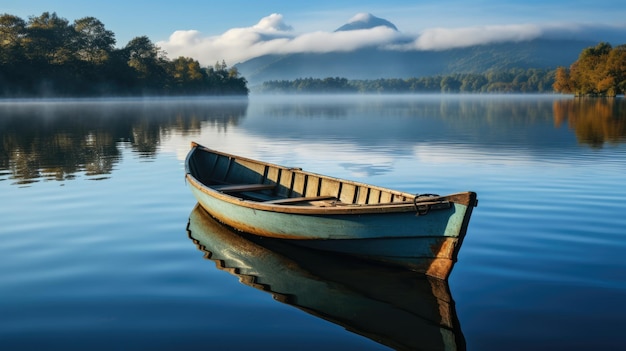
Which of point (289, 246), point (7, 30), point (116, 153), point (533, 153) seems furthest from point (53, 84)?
point (289, 246)

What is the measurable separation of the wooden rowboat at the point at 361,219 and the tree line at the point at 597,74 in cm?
14733

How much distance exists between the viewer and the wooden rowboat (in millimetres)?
10156

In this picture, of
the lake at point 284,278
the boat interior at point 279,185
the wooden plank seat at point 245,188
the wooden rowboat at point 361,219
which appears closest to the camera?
the lake at point 284,278

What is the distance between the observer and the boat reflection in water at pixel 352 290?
8727mm

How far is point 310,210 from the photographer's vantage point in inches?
457

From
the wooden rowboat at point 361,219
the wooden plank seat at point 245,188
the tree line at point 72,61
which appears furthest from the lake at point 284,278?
the tree line at point 72,61

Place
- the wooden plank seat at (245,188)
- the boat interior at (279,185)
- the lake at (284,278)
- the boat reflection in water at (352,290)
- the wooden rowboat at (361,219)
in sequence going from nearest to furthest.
Result: the lake at (284,278) < the boat reflection in water at (352,290) < the wooden rowboat at (361,219) < the boat interior at (279,185) < the wooden plank seat at (245,188)

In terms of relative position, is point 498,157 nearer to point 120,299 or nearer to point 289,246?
point 289,246

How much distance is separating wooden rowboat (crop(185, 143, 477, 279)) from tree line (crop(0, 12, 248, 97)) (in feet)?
454

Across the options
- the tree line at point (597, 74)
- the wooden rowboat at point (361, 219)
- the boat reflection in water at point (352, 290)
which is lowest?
the boat reflection in water at point (352, 290)

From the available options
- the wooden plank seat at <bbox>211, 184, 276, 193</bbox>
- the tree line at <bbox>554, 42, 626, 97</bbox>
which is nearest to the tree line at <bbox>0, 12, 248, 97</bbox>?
the tree line at <bbox>554, 42, 626, 97</bbox>

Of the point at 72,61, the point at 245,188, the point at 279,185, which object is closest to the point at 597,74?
the point at 72,61

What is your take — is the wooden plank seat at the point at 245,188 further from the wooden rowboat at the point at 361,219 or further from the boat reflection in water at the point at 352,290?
the boat reflection in water at the point at 352,290

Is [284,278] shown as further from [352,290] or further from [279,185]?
[279,185]
